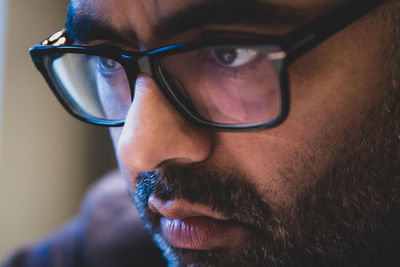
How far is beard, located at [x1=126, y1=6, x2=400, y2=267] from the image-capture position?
666 millimetres

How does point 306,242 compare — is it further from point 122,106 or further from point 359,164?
point 122,106

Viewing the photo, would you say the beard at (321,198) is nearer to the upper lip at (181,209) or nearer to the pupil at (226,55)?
the upper lip at (181,209)

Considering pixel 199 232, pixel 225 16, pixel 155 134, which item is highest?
pixel 225 16

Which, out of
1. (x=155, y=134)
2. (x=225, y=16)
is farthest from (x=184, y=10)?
(x=155, y=134)

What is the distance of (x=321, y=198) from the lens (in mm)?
680

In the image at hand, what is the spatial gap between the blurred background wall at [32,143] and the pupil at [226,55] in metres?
1.86

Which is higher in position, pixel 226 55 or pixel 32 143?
pixel 226 55

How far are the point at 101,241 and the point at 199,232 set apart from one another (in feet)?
2.63

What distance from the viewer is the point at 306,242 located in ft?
2.33

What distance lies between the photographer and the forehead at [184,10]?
22.9 inches

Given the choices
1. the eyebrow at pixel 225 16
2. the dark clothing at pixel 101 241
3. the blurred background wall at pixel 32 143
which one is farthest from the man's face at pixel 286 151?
the blurred background wall at pixel 32 143

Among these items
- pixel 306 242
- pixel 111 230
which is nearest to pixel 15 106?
pixel 111 230

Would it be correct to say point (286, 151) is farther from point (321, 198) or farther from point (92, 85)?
point (92, 85)

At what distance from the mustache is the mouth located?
0.02 meters
